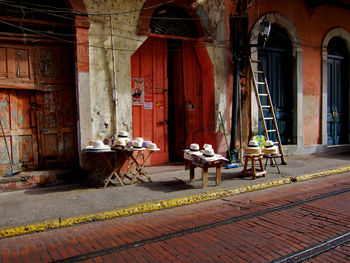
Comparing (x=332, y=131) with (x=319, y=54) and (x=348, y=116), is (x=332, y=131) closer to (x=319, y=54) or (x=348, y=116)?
(x=348, y=116)

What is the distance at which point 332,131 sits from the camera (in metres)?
11.9

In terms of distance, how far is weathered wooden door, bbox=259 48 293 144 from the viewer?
1027cm

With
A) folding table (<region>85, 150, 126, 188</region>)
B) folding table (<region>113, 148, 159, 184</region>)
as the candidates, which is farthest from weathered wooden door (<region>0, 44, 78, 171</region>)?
folding table (<region>113, 148, 159, 184</region>)

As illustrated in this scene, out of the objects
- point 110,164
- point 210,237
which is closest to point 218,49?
point 110,164

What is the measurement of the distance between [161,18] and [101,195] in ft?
15.7

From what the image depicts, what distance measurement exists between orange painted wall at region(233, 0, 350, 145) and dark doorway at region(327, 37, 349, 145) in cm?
84

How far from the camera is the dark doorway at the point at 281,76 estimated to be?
1028cm

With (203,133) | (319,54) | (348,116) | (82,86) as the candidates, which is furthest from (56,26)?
(348,116)

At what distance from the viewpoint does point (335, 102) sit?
1194 cm

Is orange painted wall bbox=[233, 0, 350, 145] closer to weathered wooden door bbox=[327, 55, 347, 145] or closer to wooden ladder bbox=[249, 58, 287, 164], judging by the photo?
weathered wooden door bbox=[327, 55, 347, 145]

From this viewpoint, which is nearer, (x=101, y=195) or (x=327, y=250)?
(x=327, y=250)

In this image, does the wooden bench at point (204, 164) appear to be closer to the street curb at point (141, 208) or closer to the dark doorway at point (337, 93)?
the street curb at point (141, 208)

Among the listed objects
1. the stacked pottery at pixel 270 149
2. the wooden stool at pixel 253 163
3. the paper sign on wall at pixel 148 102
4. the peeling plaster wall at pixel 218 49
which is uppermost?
the peeling plaster wall at pixel 218 49

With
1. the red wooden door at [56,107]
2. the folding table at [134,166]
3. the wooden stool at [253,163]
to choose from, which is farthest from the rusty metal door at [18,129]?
the wooden stool at [253,163]
